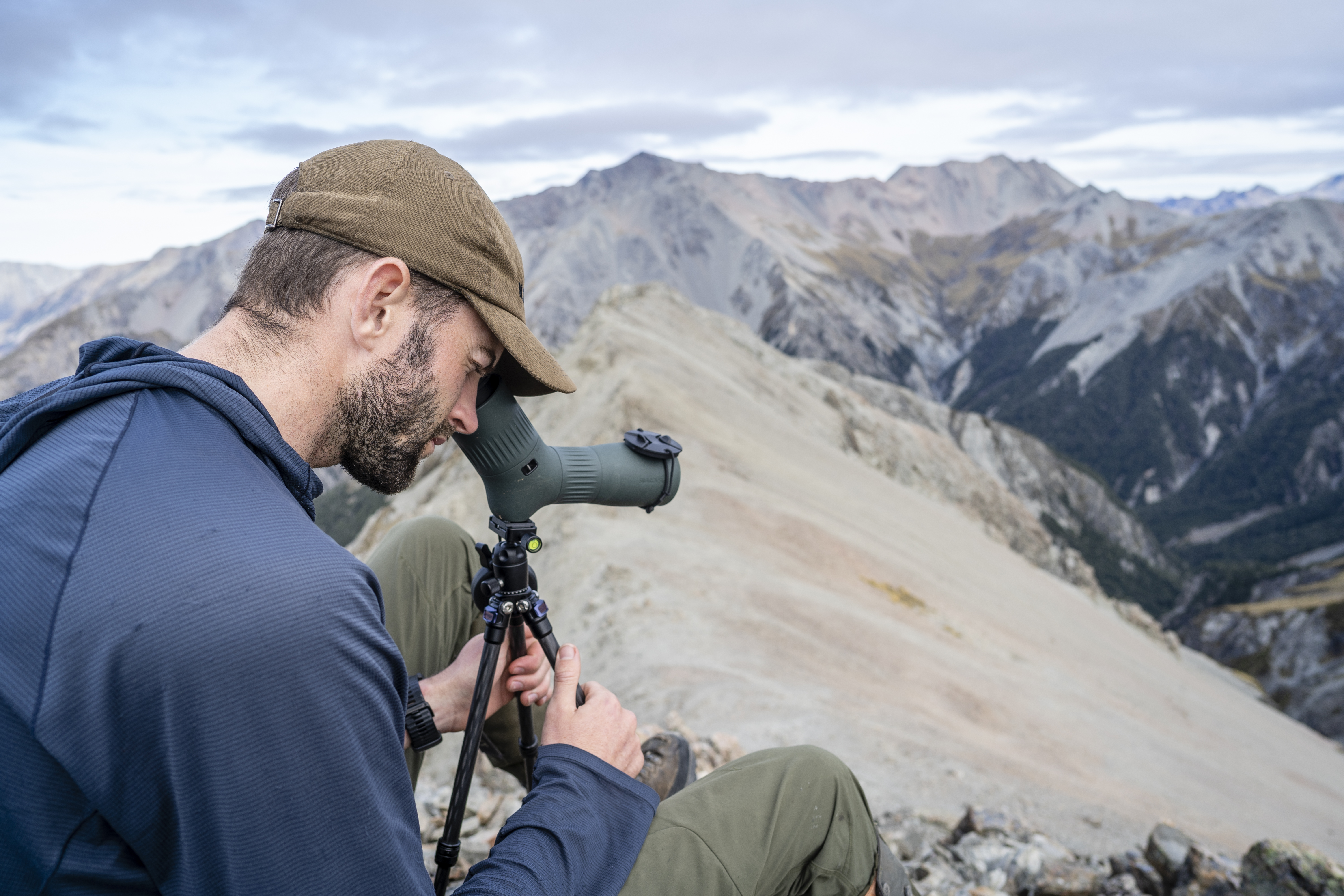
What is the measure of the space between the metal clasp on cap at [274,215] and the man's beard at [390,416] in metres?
0.53

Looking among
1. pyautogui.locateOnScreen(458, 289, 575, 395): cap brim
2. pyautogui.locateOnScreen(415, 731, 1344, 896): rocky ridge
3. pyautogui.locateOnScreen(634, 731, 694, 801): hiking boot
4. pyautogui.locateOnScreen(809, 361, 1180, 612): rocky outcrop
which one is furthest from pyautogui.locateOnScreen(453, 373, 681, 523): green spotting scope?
pyautogui.locateOnScreen(809, 361, 1180, 612): rocky outcrop

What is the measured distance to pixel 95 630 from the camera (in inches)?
51.8

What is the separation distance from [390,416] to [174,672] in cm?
98

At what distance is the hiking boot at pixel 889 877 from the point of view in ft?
8.18

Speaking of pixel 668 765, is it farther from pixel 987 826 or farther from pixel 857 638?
pixel 857 638

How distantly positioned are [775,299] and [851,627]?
164357 mm

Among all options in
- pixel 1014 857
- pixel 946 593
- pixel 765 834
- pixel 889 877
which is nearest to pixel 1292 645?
pixel 946 593

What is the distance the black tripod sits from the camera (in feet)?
9.09

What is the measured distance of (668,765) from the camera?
11.6ft

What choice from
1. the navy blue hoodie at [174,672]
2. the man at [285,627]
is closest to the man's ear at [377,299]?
the man at [285,627]

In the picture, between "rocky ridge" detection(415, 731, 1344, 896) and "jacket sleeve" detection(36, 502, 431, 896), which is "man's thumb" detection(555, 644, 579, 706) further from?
"rocky ridge" detection(415, 731, 1344, 896)

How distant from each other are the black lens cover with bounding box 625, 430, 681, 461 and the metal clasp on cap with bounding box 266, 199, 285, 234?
1.48 meters

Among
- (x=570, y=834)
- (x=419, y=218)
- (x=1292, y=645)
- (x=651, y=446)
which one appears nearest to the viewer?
(x=570, y=834)

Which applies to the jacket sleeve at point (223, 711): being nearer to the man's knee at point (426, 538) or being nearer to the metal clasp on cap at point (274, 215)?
the metal clasp on cap at point (274, 215)
